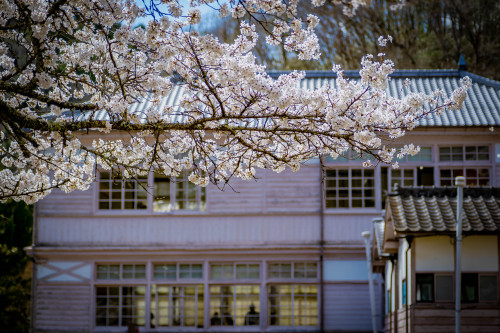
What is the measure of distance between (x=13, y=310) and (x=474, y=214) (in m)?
15.9

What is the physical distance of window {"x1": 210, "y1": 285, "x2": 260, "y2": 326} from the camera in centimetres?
2097

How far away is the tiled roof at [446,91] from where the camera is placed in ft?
67.9

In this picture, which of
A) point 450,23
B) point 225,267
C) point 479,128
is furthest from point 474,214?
point 450,23

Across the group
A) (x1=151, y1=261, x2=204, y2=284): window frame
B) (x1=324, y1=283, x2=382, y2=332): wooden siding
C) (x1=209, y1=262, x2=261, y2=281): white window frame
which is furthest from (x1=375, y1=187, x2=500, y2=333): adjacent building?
(x1=151, y1=261, x2=204, y2=284): window frame

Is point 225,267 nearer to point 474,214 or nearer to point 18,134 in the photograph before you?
point 474,214

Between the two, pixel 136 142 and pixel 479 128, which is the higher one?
pixel 479 128

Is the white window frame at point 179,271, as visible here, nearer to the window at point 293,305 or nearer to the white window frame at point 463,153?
the window at point 293,305

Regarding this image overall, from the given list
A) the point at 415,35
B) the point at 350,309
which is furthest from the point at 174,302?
the point at 415,35

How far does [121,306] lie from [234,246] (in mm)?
3121

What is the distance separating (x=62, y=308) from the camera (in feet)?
69.6

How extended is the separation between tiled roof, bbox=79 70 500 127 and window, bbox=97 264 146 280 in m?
3.68

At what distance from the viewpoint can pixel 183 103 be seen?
8398 mm

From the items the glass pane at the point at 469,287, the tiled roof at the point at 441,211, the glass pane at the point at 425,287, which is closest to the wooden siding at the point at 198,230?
the tiled roof at the point at 441,211

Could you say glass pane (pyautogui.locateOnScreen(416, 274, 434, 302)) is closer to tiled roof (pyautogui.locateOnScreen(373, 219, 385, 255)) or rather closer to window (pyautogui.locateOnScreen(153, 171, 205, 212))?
tiled roof (pyautogui.locateOnScreen(373, 219, 385, 255))
